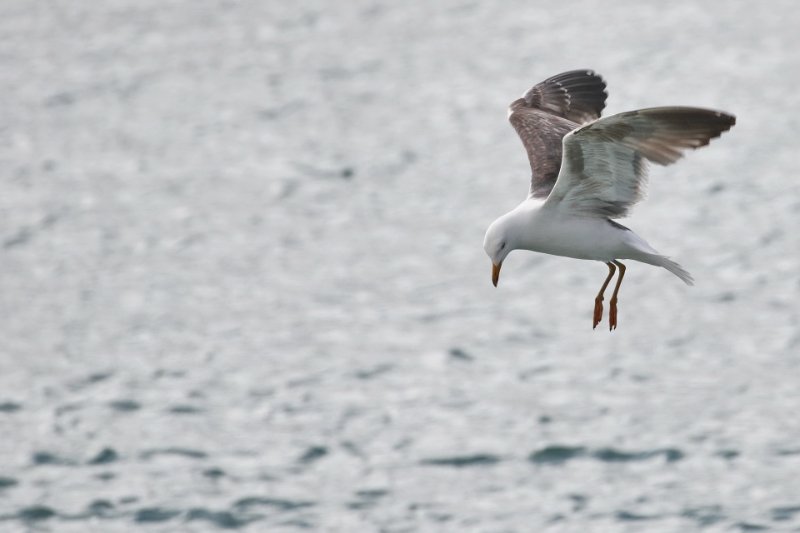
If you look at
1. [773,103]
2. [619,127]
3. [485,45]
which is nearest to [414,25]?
[485,45]

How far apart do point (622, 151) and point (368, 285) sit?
2789cm

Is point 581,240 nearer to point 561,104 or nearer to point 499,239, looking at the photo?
point 499,239

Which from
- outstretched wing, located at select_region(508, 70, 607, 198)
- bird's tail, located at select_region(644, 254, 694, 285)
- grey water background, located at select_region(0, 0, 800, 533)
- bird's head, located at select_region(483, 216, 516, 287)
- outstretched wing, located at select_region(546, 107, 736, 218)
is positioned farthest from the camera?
grey water background, located at select_region(0, 0, 800, 533)

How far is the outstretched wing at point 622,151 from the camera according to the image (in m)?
12.0

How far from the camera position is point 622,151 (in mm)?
12578

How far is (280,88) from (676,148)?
124 feet

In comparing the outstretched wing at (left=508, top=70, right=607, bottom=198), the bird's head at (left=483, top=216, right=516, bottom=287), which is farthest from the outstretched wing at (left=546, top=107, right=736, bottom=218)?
the outstretched wing at (left=508, top=70, right=607, bottom=198)

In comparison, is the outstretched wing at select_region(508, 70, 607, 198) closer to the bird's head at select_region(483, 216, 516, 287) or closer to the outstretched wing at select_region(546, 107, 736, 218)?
the outstretched wing at select_region(546, 107, 736, 218)

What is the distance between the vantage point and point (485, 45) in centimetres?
5088

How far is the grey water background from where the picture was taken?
111 feet

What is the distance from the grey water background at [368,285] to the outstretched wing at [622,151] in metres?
20.4

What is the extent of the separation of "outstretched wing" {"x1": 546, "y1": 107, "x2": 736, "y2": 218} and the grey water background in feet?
66.8

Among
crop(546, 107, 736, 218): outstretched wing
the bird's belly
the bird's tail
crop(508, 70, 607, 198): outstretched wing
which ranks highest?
crop(508, 70, 607, 198): outstretched wing

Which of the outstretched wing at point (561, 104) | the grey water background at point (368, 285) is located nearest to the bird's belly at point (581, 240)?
the outstretched wing at point (561, 104)
